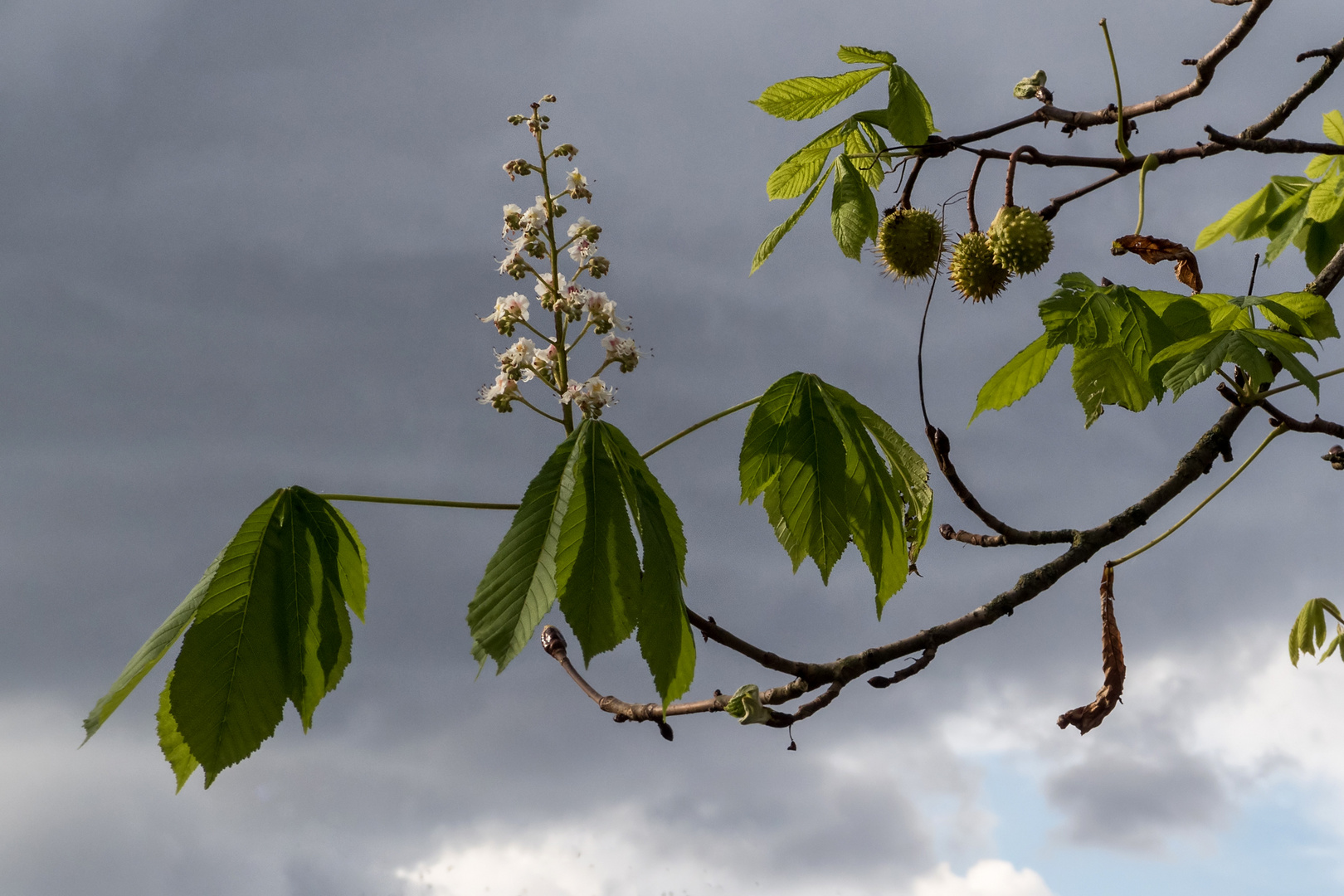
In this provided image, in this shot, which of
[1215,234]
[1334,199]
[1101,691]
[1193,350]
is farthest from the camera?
[1215,234]

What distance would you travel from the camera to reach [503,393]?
2.64 meters

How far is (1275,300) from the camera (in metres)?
2.50

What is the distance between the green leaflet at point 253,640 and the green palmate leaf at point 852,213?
4.32 ft

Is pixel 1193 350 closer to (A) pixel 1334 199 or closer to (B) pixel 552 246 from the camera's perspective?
(A) pixel 1334 199

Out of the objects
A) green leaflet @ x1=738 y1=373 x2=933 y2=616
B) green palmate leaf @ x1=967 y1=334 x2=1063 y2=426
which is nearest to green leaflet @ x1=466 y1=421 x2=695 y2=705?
green leaflet @ x1=738 y1=373 x2=933 y2=616

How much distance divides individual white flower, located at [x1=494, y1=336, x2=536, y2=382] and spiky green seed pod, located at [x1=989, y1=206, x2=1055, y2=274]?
1290 mm

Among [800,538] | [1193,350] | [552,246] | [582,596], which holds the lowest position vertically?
[582,596]

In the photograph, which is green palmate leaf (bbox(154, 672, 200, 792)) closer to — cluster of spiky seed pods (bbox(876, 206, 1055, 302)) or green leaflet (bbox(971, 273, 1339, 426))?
green leaflet (bbox(971, 273, 1339, 426))

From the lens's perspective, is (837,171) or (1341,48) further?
(1341,48)

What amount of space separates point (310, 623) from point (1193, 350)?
6.23 feet

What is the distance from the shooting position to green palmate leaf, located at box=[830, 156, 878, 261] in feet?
8.09

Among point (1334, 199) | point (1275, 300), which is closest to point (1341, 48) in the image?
point (1334, 199)

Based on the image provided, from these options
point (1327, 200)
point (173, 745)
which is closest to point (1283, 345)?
point (1327, 200)

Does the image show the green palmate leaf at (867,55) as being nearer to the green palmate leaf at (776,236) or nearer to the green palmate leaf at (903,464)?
the green palmate leaf at (776,236)
